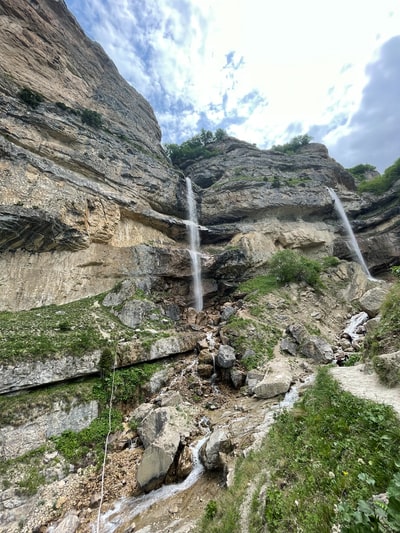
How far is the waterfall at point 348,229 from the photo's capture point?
27594 mm

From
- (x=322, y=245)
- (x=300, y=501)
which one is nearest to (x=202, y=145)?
(x=322, y=245)

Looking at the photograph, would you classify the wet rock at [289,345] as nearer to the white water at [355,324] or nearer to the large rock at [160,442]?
the white water at [355,324]

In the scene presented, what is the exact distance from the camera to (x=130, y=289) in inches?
688

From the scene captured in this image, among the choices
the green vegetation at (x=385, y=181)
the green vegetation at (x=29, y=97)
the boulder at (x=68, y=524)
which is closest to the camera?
the boulder at (x=68, y=524)

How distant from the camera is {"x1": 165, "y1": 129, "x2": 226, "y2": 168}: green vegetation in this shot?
40438 mm

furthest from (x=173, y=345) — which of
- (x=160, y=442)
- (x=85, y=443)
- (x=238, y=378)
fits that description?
(x=160, y=442)

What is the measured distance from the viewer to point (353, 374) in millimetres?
7680

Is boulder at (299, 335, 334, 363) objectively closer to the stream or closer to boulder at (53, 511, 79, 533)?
the stream

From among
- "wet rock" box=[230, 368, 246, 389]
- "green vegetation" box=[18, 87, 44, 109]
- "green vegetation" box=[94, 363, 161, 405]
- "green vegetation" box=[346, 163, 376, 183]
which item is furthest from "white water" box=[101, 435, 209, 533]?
"green vegetation" box=[346, 163, 376, 183]

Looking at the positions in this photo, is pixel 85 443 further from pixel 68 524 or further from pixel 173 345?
pixel 173 345

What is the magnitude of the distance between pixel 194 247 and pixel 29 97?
19030 millimetres

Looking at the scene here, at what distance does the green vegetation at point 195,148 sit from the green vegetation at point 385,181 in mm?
23549

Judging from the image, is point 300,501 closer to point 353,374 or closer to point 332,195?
point 353,374

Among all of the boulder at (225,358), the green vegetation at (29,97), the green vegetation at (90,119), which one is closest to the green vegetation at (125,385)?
the boulder at (225,358)
